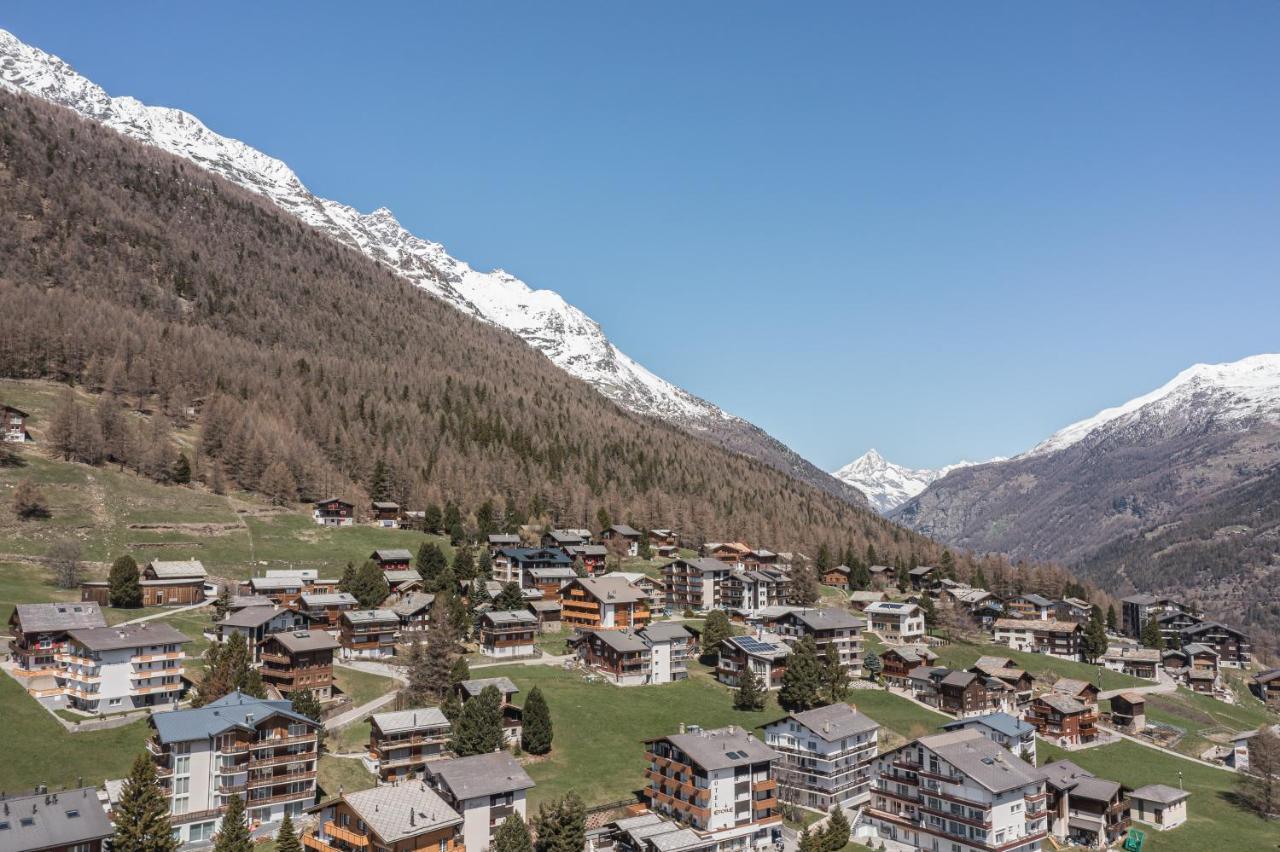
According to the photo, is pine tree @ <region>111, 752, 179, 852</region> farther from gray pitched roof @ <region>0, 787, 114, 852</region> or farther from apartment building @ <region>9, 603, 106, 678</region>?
apartment building @ <region>9, 603, 106, 678</region>

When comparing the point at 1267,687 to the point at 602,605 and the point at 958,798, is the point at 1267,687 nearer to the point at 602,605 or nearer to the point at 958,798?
the point at 958,798

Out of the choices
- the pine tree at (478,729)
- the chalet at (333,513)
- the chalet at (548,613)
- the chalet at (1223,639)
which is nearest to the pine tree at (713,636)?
the chalet at (548,613)

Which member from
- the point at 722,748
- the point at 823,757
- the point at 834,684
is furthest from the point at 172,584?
the point at 834,684

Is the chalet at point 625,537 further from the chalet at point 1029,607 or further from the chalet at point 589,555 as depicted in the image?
the chalet at point 1029,607

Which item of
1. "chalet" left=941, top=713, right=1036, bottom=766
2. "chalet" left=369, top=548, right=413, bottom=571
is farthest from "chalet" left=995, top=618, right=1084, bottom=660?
"chalet" left=369, top=548, right=413, bottom=571

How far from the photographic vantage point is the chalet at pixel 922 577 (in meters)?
188

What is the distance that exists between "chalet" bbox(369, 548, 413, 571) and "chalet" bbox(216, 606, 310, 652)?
109 ft

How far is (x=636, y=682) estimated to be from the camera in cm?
10688

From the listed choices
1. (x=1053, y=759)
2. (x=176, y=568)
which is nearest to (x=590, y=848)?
(x=1053, y=759)

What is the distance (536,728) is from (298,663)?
26050mm

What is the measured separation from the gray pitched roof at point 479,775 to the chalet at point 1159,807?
64.2 meters

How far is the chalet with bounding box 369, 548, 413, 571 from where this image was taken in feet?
437

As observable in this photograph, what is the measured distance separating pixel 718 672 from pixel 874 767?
2920 cm

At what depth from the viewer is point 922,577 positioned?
190 metres
